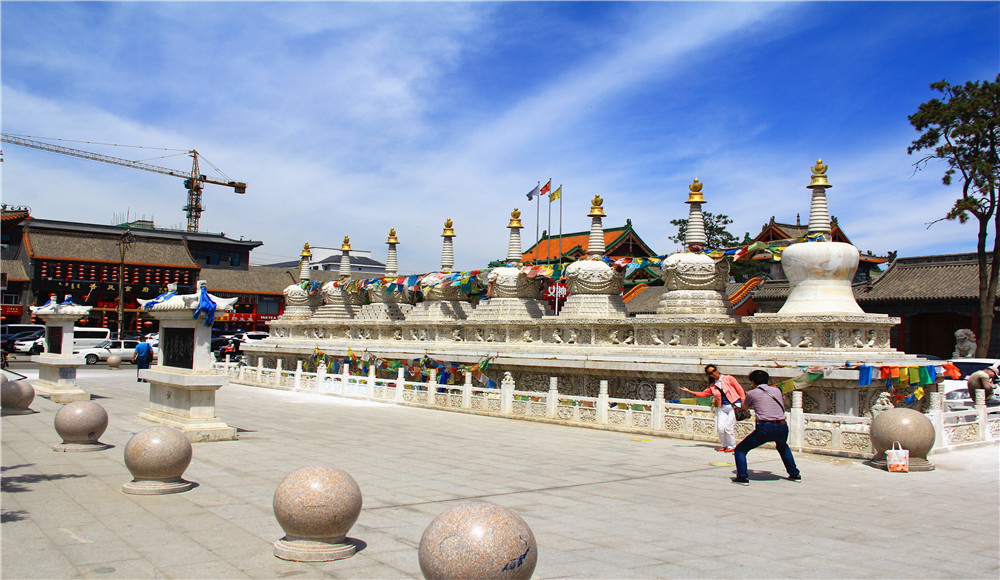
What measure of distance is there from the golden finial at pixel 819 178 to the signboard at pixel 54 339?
19093 millimetres

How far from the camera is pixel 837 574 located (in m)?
6.45

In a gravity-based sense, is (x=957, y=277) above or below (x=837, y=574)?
above

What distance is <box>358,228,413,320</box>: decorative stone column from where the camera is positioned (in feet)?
93.3

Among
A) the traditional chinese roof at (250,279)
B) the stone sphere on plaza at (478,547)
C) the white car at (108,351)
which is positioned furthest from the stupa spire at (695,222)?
the traditional chinese roof at (250,279)

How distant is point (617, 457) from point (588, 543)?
5.68 metres

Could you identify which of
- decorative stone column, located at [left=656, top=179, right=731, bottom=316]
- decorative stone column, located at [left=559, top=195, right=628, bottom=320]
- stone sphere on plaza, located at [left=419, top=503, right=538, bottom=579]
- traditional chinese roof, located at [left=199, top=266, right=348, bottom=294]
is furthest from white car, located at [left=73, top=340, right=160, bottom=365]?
stone sphere on plaza, located at [left=419, top=503, right=538, bottom=579]

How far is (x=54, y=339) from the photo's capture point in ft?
65.3

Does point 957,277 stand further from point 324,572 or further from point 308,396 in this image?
point 324,572

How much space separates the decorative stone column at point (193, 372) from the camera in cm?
1302

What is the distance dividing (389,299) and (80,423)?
1794 cm

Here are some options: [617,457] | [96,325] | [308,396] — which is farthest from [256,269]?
A: [617,457]

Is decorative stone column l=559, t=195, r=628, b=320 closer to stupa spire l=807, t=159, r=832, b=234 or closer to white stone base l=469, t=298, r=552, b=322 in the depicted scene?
white stone base l=469, t=298, r=552, b=322

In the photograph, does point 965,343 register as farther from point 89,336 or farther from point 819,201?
point 89,336

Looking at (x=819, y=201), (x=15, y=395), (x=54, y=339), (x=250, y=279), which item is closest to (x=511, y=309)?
(x=819, y=201)
